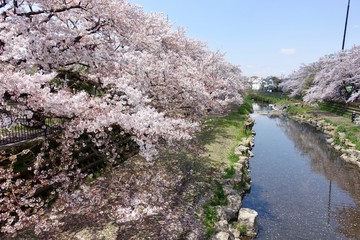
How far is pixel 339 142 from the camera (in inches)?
890

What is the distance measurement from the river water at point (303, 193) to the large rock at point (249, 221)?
45 cm

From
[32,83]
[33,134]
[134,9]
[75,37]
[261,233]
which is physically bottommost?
[261,233]

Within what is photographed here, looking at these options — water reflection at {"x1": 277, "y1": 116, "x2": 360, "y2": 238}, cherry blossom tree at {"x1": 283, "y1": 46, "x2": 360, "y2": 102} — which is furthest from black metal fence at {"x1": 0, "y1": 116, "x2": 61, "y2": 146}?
cherry blossom tree at {"x1": 283, "y1": 46, "x2": 360, "y2": 102}

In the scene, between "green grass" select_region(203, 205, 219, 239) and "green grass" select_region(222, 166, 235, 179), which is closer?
"green grass" select_region(203, 205, 219, 239)

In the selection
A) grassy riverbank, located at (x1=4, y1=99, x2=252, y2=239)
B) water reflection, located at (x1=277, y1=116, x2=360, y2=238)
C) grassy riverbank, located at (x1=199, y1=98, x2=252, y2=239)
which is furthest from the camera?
water reflection, located at (x1=277, y1=116, x2=360, y2=238)

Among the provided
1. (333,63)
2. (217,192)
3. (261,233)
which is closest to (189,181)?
(217,192)

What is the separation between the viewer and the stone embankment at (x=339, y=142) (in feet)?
61.6

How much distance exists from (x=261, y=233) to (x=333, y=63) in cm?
3480

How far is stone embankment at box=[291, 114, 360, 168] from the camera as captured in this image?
1878 centimetres

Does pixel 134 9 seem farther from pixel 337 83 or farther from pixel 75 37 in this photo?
pixel 337 83

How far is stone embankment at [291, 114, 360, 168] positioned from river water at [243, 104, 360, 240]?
1.95ft

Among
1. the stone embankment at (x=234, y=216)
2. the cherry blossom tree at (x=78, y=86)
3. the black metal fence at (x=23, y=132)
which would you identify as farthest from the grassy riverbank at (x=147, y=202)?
the black metal fence at (x=23, y=132)

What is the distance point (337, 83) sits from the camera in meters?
33.7

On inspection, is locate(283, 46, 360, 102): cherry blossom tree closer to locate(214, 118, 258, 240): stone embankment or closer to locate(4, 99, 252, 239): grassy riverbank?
locate(214, 118, 258, 240): stone embankment
